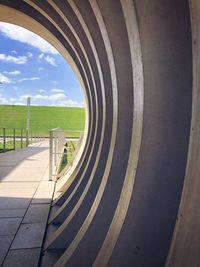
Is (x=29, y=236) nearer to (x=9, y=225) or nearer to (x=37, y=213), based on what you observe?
(x=9, y=225)

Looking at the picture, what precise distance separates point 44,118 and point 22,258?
45.6 metres

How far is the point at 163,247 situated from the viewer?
1.39 meters

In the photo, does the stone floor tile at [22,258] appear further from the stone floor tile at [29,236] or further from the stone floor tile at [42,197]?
the stone floor tile at [42,197]

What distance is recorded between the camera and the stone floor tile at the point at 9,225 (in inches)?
120

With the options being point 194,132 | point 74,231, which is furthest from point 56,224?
point 194,132

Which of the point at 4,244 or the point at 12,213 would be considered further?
the point at 12,213

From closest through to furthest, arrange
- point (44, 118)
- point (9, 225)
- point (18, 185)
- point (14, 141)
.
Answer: point (9, 225)
point (18, 185)
point (14, 141)
point (44, 118)

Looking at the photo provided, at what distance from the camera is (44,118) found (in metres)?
46.9

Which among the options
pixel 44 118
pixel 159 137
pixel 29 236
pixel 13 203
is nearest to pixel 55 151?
pixel 13 203

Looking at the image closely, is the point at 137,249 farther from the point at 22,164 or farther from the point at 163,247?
the point at 22,164

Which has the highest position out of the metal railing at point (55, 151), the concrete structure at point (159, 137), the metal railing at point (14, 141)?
the concrete structure at point (159, 137)

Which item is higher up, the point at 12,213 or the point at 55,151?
the point at 55,151

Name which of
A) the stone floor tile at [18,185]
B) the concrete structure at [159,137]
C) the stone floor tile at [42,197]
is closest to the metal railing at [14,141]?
the stone floor tile at [18,185]

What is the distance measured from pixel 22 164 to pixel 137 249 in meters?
6.99
